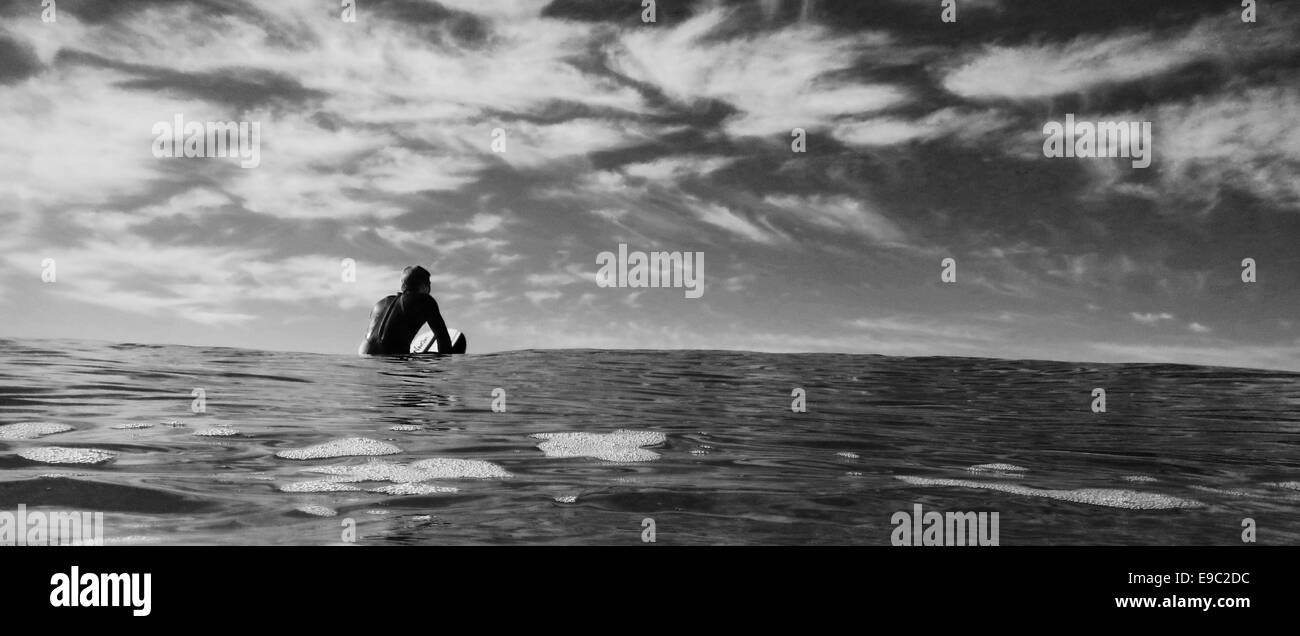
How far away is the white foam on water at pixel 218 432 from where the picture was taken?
22.2 ft

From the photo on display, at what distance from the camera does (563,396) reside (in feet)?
38.9

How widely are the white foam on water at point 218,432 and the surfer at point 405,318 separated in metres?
8.17

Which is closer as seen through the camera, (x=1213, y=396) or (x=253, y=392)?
(x=253, y=392)

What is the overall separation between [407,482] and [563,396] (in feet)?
21.9

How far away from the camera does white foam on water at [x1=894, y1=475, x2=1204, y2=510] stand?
205 inches

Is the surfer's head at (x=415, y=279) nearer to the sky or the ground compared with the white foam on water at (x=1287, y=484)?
nearer to the sky

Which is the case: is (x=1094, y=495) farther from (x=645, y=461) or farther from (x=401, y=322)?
(x=401, y=322)

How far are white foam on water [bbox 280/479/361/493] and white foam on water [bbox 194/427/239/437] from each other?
225 centimetres

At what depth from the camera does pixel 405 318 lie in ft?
50.6

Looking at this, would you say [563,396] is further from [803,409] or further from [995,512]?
[995,512]

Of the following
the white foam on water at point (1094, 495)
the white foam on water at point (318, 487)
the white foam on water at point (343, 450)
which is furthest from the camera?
the white foam on water at point (343, 450)

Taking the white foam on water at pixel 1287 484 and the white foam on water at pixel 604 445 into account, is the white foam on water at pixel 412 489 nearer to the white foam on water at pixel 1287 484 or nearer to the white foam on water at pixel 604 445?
the white foam on water at pixel 604 445

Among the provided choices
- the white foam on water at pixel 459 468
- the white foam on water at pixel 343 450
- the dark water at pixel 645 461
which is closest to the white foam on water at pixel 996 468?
the dark water at pixel 645 461
